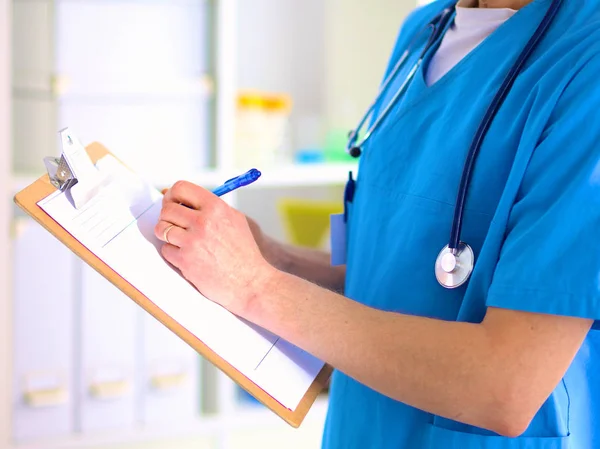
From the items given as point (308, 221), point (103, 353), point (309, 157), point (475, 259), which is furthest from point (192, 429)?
point (475, 259)

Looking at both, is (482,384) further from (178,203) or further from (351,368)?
(178,203)

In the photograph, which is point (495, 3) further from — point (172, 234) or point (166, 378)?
point (166, 378)

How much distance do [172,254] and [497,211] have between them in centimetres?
35

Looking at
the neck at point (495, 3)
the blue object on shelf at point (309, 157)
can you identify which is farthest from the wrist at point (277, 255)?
the blue object on shelf at point (309, 157)

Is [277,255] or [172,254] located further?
[277,255]

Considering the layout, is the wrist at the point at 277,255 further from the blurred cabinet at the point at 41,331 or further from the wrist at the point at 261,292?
the blurred cabinet at the point at 41,331

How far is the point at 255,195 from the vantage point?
8.44ft

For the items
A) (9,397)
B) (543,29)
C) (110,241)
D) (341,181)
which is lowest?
(9,397)

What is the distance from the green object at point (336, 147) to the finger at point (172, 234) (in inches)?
59.8

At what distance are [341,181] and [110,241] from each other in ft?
4.66

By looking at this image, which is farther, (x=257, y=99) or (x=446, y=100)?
(x=257, y=99)

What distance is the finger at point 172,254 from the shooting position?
83 cm

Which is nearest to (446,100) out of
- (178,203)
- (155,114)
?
Answer: (178,203)

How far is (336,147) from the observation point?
236 centimetres
